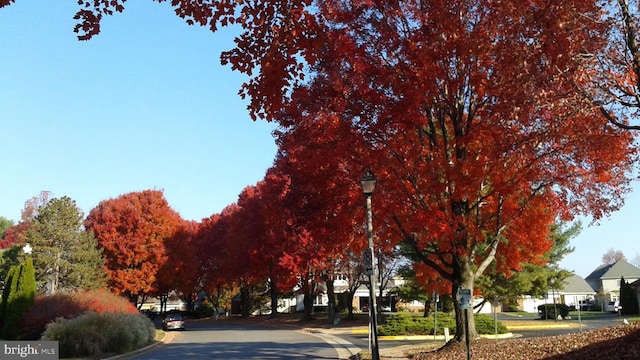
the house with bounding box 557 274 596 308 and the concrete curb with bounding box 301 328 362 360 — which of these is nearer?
the concrete curb with bounding box 301 328 362 360

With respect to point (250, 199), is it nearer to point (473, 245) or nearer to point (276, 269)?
point (276, 269)

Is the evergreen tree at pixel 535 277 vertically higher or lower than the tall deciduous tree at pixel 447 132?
lower

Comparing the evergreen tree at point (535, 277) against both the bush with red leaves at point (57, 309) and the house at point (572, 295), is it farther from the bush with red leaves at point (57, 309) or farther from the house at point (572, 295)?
the house at point (572, 295)

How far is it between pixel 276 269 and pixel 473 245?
28037 mm

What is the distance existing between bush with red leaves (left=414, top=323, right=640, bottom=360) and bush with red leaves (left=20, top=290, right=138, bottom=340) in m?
16.0

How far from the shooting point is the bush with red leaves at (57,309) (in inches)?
891

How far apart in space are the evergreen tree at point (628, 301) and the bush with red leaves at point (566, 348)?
1540 inches

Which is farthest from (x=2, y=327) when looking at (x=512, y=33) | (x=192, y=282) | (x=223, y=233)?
(x=223, y=233)

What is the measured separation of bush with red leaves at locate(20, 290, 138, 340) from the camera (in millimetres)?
22641

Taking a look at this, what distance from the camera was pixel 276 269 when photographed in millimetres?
42531

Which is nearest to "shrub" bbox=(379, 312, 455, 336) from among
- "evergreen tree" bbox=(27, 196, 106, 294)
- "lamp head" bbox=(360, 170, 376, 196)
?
"lamp head" bbox=(360, 170, 376, 196)

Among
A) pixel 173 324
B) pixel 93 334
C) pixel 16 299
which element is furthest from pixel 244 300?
pixel 93 334

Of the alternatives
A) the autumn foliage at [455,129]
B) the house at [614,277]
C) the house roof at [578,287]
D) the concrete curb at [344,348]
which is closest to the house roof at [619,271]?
the house at [614,277]

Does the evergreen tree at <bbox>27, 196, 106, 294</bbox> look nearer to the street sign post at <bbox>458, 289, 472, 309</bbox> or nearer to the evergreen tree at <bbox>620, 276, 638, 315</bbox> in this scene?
the street sign post at <bbox>458, 289, 472, 309</bbox>
